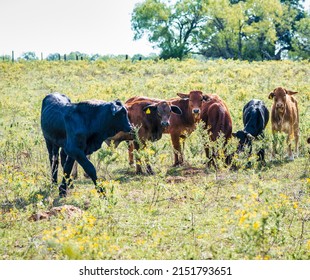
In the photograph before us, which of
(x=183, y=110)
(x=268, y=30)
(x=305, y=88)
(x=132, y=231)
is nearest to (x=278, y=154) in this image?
(x=183, y=110)

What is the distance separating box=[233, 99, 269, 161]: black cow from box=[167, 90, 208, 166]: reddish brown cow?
1000mm

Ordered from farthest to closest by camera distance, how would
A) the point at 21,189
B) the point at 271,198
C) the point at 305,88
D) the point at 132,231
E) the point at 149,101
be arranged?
the point at 305,88
the point at 149,101
the point at 21,189
the point at 132,231
the point at 271,198

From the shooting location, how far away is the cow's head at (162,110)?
11.8 m

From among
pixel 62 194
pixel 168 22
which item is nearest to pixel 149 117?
pixel 62 194

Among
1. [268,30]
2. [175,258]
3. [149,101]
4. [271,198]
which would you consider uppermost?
[268,30]

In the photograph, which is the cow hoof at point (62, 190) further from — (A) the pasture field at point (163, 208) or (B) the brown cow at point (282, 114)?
(B) the brown cow at point (282, 114)

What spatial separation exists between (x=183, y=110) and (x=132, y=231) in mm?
5399

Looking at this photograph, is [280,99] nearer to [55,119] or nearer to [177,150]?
[177,150]

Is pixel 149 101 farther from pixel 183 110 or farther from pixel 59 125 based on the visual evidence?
pixel 59 125

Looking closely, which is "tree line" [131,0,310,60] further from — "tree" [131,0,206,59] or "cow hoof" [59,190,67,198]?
"cow hoof" [59,190,67,198]

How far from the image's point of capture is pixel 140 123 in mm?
12328

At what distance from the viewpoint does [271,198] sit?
6.76 meters

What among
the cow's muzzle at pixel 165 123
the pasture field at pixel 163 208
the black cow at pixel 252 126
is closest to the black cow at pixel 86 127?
the pasture field at pixel 163 208

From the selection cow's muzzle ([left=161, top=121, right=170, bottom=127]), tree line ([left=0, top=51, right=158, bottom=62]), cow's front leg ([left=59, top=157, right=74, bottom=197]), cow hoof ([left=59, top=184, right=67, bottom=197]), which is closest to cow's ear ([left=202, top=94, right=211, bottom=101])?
cow's muzzle ([left=161, top=121, right=170, bottom=127])
